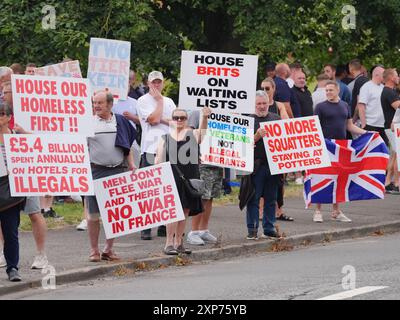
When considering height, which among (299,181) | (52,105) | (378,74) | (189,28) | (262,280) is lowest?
(299,181)

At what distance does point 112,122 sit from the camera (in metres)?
14.5

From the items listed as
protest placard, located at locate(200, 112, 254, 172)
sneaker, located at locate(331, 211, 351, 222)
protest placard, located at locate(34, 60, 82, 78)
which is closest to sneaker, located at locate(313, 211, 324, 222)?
sneaker, located at locate(331, 211, 351, 222)

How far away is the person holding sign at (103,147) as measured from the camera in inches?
568

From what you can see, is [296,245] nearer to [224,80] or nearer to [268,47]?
[224,80]

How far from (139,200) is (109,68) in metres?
3.27

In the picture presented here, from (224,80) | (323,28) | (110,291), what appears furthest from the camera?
(323,28)

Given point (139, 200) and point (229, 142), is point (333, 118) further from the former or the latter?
point (139, 200)

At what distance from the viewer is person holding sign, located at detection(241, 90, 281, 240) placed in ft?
54.1

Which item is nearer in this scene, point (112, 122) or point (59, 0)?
point (112, 122)

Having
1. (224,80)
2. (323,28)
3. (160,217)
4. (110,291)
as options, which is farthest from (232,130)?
(323,28)

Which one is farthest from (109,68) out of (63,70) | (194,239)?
(194,239)

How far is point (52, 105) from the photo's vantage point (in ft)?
46.6

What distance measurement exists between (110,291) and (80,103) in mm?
2396

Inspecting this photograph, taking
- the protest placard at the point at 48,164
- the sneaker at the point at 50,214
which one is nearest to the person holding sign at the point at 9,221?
the protest placard at the point at 48,164
